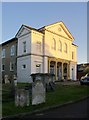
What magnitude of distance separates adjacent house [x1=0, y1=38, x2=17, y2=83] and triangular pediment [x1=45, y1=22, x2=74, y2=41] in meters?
6.98

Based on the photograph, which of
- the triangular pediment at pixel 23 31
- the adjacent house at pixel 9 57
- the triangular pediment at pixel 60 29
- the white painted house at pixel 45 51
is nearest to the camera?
the white painted house at pixel 45 51

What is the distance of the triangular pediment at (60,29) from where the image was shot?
3891 cm

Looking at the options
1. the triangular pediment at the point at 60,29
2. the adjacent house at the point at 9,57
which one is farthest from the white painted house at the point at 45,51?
the adjacent house at the point at 9,57

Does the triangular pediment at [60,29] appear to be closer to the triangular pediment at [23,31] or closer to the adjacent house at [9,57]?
the triangular pediment at [23,31]

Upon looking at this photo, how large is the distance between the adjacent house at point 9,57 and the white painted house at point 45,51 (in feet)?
7.67

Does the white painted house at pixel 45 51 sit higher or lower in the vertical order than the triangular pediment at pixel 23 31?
lower

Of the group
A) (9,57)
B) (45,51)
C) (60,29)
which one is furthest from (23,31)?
(60,29)

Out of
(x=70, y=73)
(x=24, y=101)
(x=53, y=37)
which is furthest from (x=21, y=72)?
(x=24, y=101)

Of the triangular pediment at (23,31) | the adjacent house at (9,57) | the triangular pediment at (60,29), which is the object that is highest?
the triangular pediment at (60,29)

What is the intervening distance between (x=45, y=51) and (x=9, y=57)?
8.89 meters

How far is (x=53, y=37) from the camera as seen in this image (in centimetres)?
3925

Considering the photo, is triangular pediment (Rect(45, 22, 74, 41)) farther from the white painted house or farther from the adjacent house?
the adjacent house

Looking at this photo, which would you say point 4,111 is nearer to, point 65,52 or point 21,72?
point 21,72

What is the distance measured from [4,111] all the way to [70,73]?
33.7 m
